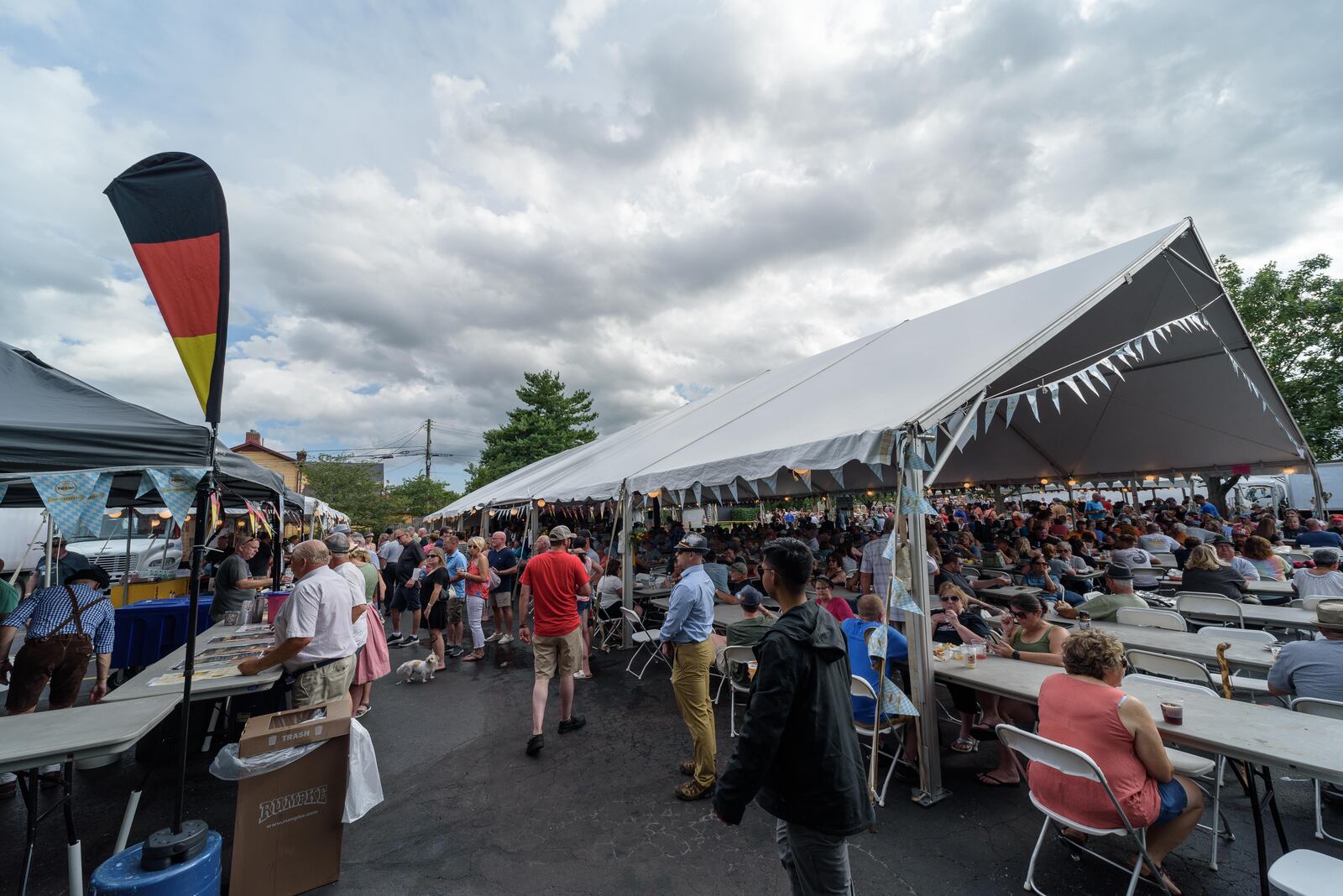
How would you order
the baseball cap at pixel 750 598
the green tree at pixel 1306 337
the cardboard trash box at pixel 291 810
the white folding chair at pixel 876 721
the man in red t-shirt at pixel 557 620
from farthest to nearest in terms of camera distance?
the green tree at pixel 1306 337 < the baseball cap at pixel 750 598 < the man in red t-shirt at pixel 557 620 < the white folding chair at pixel 876 721 < the cardboard trash box at pixel 291 810

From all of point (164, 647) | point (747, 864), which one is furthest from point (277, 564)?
point (747, 864)

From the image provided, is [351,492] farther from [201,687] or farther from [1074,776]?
[1074,776]

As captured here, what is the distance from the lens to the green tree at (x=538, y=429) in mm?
32312

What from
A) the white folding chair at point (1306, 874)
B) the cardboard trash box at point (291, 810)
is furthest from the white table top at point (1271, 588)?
the cardboard trash box at point (291, 810)

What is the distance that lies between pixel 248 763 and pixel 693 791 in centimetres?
255

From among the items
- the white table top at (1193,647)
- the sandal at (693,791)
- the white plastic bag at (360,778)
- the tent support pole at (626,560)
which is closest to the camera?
the white plastic bag at (360,778)

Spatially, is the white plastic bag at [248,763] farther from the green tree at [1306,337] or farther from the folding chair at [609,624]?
the green tree at [1306,337]

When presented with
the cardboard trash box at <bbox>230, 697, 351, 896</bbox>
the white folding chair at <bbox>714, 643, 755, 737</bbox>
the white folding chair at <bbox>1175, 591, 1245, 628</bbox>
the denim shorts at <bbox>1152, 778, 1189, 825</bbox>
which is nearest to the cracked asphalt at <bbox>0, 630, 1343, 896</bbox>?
the cardboard trash box at <bbox>230, 697, 351, 896</bbox>

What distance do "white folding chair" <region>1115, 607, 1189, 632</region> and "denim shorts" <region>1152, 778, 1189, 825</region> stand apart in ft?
10.4

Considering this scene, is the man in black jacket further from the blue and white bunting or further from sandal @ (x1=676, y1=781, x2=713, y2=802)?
the blue and white bunting

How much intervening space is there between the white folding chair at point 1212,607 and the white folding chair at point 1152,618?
878 millimetres

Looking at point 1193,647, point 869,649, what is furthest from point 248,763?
point 1193,647

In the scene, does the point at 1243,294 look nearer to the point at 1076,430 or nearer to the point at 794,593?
the point at 1076,430

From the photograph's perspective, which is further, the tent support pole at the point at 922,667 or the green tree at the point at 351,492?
the green tree at the point at 351,492
